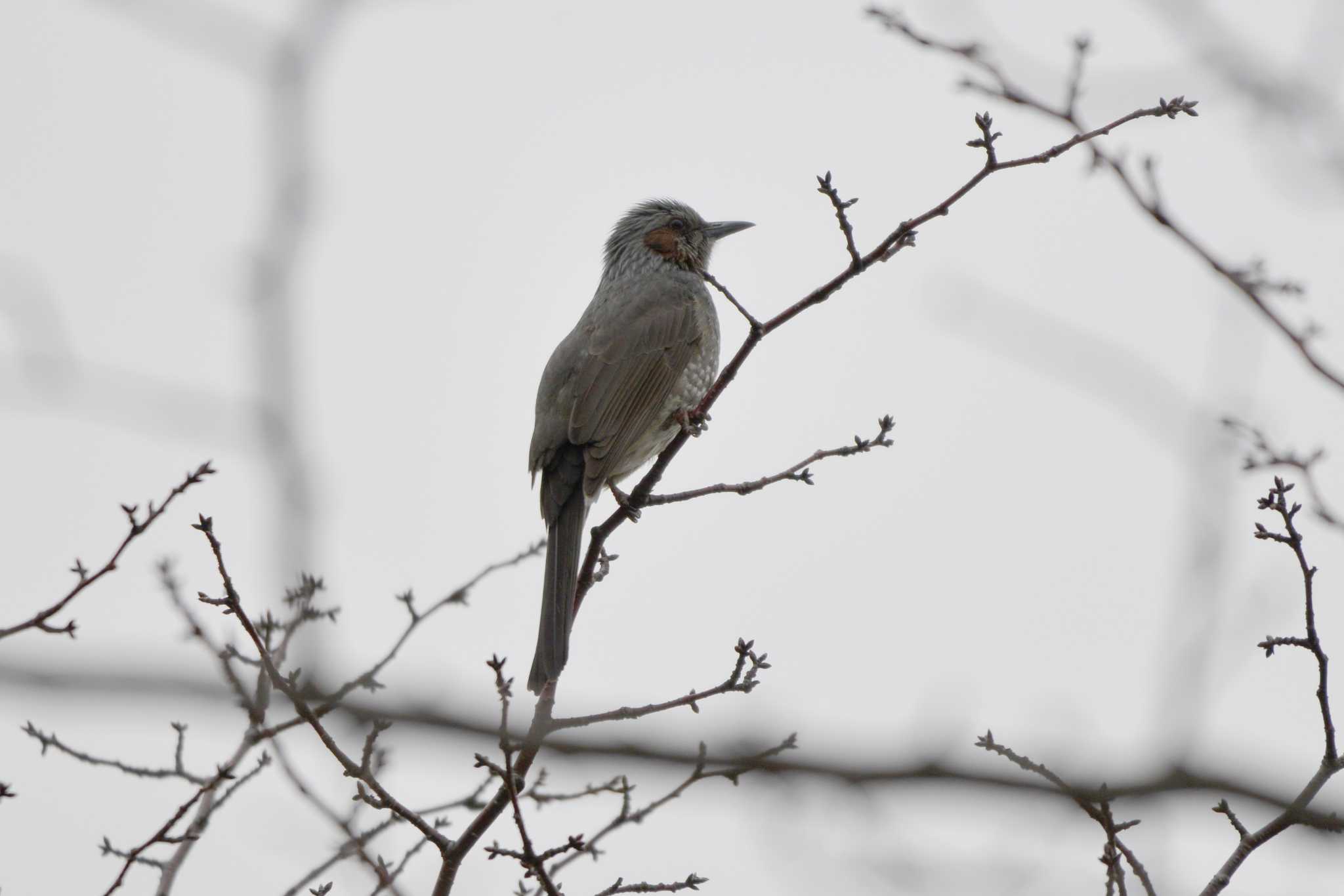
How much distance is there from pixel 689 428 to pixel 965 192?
74.2 inches

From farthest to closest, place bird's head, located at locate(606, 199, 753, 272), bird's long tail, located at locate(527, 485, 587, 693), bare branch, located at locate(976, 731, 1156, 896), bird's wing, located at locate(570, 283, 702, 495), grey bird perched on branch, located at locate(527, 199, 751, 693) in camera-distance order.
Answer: bird's head, located at locate(606, 199, 753, 272)
bird's wing, located at locate(570, 283, 702, 495)
grey bird perched on branch, located at locate(527, 199, 751, 693)
bird's long tail, located at locate(527, 485, 587, 693)
bare branch, located at locate(976, 731, 1156, 896)

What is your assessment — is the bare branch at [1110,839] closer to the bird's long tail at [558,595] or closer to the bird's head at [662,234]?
the bird's long tail at [558,595]

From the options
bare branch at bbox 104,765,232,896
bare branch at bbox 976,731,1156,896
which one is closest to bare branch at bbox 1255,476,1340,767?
bare branch at bbox 976,731,1156,896

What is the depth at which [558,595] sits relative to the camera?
18.5 feet

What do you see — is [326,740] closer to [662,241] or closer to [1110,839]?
[1110,839]

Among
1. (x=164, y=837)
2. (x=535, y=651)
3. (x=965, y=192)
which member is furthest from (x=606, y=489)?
(x=164, y=837)

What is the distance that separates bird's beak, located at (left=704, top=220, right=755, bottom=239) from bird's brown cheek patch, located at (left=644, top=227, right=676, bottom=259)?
0.22 metres

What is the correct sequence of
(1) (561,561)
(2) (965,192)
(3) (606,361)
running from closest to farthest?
(2) (965,192)
(1) (561,561)
(3) (606,361)

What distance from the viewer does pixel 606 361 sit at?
23.4ft

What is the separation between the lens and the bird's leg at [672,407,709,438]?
5793 millimetres

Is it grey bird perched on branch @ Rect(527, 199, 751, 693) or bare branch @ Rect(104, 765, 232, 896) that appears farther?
grey bird perched on branch @ Rect(527, 199, 751, 693)

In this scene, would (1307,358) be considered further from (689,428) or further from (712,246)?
(712,246)

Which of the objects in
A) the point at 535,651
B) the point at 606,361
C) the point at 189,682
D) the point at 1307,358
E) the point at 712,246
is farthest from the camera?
the point at 712,246

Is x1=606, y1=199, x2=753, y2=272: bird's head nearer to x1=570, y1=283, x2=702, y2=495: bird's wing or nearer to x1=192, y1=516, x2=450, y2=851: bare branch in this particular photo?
x1=570, y1=283, x2=702, y2=495: bird's wing
